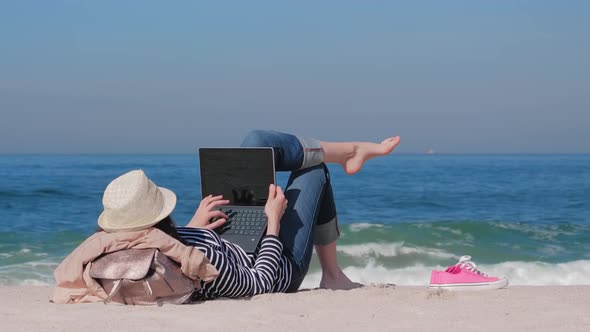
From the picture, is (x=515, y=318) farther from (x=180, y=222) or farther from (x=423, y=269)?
(x=180, y=222)

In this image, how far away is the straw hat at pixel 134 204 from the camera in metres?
3.58

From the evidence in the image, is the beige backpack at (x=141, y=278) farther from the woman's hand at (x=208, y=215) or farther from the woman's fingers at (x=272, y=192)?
the woman's fingers at (x=272, y=192)

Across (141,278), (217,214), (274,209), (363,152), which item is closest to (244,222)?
(217,214)

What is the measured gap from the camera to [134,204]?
3.57m

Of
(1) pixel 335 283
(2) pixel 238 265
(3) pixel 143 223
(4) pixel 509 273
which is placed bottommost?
(4) pixel 509 273

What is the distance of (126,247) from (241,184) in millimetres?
1102

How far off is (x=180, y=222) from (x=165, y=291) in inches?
423

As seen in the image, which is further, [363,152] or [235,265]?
[363,152]

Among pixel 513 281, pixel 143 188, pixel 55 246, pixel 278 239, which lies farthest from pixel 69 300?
pixel 55 246

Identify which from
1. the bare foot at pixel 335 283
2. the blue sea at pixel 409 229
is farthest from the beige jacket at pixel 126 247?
the blue sea at pixel 409 229

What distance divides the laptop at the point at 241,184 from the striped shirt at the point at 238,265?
0.59ft

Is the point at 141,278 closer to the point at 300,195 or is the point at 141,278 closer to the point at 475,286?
the point at 300,195

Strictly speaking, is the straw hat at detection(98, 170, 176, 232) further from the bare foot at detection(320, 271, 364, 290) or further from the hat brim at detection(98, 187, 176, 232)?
the bare foot at detection(320, 271, 364, 290)

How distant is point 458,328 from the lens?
11.8ft
